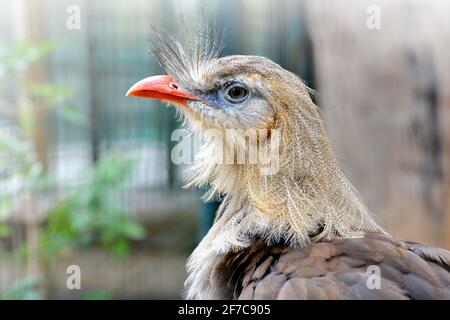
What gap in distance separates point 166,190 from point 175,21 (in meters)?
1.32

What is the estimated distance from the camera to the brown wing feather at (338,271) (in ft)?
5.10

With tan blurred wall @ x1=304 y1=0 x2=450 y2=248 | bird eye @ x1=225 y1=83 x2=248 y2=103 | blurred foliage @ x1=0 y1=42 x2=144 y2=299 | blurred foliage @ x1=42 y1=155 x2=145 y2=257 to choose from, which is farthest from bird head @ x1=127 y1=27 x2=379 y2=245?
blurred foliage @ x1=42 y1=155 x2=145 y2=257

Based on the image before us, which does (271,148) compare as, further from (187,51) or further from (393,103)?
(393,103)

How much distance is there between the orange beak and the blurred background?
39 centimetres

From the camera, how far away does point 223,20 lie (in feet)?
8.62

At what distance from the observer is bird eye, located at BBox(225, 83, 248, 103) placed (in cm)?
189

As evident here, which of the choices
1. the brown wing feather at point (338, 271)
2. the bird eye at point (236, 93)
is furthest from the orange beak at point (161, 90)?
the brown wing feather at point (338, 271)

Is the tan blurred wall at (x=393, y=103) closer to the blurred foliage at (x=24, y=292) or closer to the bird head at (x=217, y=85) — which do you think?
the bird head at (x=217, y=85)

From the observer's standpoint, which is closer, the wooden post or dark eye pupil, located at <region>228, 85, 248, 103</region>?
dark eye pupil, located at <region>228, 85, 248, 103</region>

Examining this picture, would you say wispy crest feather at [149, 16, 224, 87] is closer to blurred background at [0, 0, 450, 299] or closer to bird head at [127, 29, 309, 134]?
bird head at [127, 29, 309, 134]

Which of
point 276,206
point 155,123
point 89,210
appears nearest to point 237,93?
point 276,206

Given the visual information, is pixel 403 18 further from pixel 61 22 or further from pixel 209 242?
pixel 61 22

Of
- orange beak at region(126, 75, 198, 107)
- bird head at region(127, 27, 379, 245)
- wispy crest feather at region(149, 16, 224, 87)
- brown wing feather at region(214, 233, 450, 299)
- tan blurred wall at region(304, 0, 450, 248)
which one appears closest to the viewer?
brown wing feather at region(214, 233, 450, 299)

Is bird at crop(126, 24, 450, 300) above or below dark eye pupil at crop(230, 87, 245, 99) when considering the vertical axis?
below
